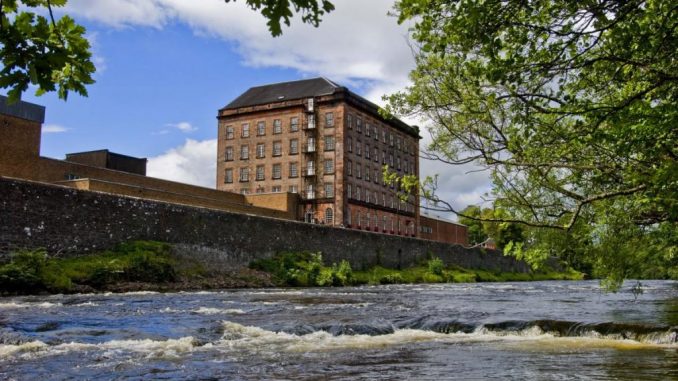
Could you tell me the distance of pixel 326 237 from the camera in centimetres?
4194

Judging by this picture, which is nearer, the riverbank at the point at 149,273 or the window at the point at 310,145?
the riverbank at the point at 149,273

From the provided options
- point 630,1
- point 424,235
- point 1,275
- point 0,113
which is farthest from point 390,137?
point 630,1

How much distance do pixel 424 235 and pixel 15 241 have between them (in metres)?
67.8

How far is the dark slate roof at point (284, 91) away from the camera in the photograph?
68.5m

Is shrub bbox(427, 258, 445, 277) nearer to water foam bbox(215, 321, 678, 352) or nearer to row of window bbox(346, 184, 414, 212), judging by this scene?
row of window bbox(346, 184, 414, 212)

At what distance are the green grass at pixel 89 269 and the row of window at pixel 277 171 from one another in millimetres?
39491

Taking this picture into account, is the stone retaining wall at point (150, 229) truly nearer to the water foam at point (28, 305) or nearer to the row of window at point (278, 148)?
the water foam at point (28, 305)

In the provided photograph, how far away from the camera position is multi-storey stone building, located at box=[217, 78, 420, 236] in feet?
217

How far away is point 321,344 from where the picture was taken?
34.1 ft

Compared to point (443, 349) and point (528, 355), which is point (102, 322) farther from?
point (528, 355)

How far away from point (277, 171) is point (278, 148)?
257 cm

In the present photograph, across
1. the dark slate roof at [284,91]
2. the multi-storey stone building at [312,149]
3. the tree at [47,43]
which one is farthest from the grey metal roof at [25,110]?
the tree at [47,43]

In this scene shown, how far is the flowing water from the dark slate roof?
178 feet

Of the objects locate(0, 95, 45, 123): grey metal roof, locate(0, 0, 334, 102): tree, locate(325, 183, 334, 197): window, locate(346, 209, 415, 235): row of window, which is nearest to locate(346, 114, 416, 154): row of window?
locate(325, 183, 334, 197): window
